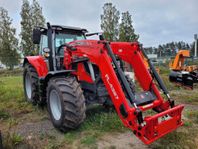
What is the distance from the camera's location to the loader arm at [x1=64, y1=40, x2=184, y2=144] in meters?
3.03

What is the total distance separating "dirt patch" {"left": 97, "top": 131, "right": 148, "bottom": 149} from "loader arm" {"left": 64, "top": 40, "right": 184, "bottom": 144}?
436 millimetres

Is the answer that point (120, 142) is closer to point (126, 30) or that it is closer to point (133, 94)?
point (133, 94)

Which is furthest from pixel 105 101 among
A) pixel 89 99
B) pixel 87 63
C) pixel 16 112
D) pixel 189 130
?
pixel 16 112

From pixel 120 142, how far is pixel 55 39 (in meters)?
2.97

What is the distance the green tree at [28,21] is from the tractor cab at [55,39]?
17711mm

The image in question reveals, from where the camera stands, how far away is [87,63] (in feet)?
14.1

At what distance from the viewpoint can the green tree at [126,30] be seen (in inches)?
732

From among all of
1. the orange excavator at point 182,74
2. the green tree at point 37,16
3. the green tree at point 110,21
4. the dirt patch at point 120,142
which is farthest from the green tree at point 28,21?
the dirt patch at point 120,142

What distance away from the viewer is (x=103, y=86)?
14.3ft

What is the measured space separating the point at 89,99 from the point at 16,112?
7.22 feet

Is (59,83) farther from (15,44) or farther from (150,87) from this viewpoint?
(15,44)

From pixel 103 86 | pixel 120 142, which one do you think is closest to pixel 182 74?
pixel 103 86

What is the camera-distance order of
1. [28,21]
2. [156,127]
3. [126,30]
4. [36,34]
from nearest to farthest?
[156,127] < [36,34] < [126,30] < [28,21]

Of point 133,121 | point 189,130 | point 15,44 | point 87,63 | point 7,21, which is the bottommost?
point 189,130
